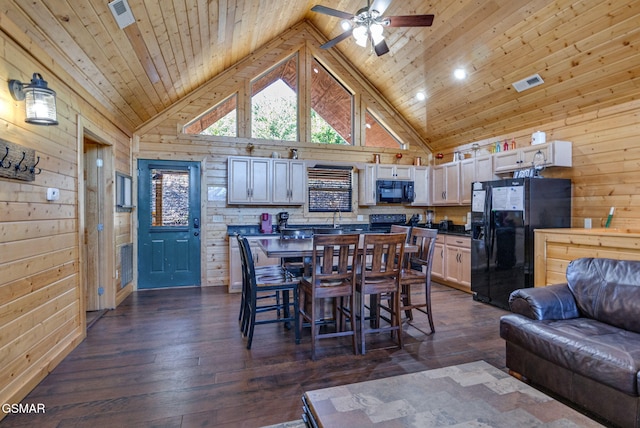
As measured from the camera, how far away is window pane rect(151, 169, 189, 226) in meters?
5.28

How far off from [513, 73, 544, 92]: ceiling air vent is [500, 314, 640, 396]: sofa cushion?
3.13m

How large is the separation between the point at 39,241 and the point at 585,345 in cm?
384

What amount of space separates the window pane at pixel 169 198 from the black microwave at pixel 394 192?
3391 mm

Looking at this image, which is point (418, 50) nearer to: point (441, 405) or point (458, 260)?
point (458, 260)

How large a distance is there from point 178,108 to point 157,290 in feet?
9.71

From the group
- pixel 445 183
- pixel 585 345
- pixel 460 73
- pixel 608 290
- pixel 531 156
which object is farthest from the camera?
pixel 445 183

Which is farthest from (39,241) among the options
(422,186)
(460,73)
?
(422,186)

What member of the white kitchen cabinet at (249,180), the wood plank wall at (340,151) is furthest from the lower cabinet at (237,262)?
the white kitchen cabinet at (249,180)

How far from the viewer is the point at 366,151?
6.30 m

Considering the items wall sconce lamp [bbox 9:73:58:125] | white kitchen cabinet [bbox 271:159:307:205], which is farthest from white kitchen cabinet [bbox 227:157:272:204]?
wall sconce lamp [bbox 9:73:58:125]

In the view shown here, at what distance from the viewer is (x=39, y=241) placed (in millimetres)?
2490

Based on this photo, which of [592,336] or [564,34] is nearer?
[592,336]

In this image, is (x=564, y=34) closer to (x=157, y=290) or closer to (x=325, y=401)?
(x=325, y=401)

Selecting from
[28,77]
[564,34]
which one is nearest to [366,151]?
[564,34]
